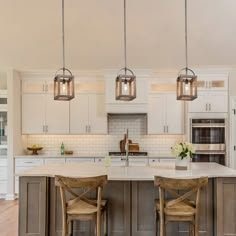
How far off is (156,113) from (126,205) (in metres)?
3.35

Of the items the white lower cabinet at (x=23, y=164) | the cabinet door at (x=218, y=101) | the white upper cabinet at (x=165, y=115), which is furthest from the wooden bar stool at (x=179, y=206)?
the white lower cabinet at (x=23, y=164)

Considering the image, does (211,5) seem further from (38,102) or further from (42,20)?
(38,102)

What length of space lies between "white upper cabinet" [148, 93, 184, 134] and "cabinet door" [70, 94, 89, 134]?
1.49m

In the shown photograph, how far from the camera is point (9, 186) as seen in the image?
6.29 meters

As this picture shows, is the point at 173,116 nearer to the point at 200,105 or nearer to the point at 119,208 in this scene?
the point at 200,105

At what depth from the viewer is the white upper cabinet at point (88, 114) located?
21.7 ft

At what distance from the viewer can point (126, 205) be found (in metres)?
3.58

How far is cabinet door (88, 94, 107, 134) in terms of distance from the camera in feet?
21.7

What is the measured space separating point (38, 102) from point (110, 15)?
280 cm

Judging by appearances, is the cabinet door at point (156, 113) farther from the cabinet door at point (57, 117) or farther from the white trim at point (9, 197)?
the white trim at point (9, 197)

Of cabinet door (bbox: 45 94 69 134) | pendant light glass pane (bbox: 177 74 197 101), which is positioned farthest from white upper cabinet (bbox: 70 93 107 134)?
pendant light glass pane (bbox: 177 74 197 101)

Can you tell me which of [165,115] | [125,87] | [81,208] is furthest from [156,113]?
[81,208]

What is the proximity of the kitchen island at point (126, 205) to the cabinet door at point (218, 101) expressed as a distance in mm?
3123

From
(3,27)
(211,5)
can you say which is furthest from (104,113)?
(211,5)
